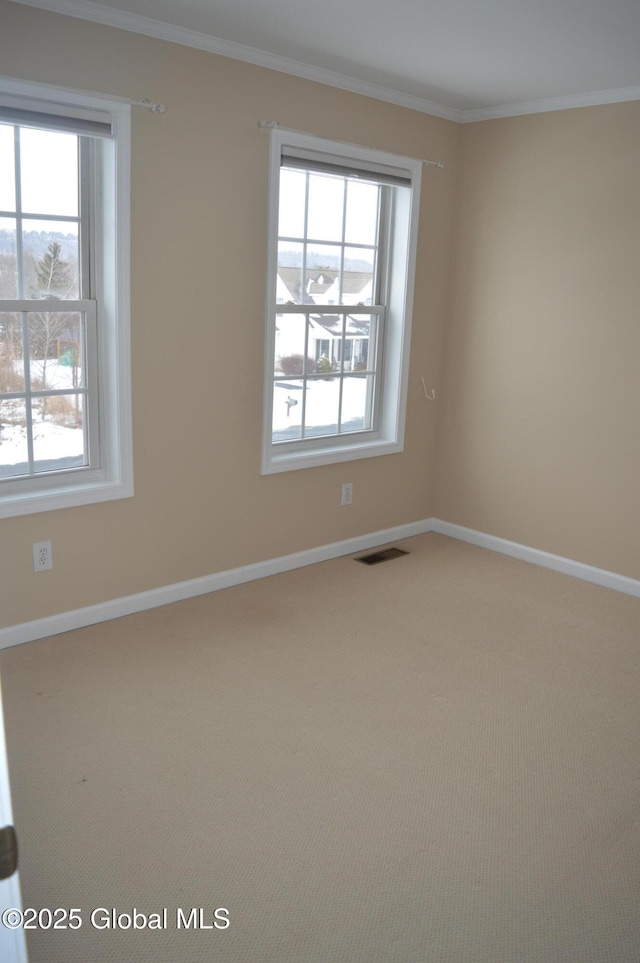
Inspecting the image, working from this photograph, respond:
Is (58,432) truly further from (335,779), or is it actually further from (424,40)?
(424,40)

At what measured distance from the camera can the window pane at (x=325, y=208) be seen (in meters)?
3.95

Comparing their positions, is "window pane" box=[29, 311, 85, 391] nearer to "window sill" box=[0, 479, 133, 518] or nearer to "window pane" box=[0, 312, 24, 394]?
"window pane" box=[0, 312, 24, 394]

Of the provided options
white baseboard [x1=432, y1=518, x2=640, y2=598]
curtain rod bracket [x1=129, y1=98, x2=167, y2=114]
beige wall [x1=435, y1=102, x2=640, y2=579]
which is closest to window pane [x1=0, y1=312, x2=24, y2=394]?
curtain rod bracket [x1=129, y1=98, x2=167, y2=114]

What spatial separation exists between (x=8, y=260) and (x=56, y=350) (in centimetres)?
39

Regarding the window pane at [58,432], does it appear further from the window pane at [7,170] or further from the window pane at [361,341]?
the window pane at [361,341]

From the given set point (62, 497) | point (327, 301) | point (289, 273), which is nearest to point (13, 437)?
point (62, 497)

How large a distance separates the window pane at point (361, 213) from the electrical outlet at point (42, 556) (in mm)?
2224

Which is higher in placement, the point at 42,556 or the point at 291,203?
the point at 291,203

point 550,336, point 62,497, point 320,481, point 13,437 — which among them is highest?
point 550,336

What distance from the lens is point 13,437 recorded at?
3156 millimetres

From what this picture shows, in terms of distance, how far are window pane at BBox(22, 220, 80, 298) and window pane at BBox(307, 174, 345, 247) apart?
1277mm

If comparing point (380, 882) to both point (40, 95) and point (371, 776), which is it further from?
point (40, 95)

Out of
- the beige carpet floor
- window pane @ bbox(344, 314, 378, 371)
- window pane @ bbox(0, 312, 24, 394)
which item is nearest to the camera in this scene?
the beige carpet floor

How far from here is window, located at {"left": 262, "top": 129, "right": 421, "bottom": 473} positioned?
152 inches
